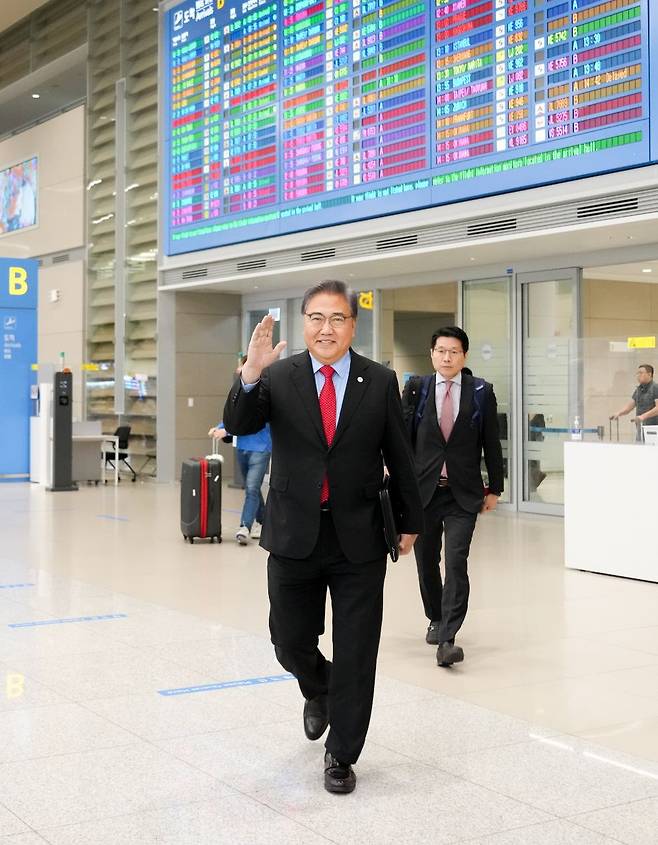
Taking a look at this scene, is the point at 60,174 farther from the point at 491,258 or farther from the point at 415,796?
the point at 415,796

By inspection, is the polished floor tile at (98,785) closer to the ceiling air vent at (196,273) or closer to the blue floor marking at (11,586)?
the blue floor marking at (11,586)

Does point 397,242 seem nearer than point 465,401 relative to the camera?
No

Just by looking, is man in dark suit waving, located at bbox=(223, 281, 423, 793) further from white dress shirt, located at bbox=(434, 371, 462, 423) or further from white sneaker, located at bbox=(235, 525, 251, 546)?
white sneaker, located at bbox=(235, 525, 251, 546)

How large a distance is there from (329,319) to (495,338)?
9.79 m

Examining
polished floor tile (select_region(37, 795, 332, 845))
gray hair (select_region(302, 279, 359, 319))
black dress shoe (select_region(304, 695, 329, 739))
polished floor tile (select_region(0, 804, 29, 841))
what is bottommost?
polished floor tile (select_region(37, 795, 332, 845))

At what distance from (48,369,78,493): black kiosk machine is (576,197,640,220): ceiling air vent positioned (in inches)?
326

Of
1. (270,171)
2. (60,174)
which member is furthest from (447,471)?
(60,174)

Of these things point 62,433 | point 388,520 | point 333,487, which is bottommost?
point 62,433

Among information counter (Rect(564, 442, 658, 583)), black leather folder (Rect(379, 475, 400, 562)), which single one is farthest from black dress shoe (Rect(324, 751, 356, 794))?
information counter (Rect(564, 442, 658, 583))

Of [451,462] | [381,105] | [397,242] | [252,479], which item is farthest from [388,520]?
[381,105]

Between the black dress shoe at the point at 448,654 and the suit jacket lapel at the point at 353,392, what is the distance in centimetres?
209

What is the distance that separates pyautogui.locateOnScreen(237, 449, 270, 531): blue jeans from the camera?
9727 millimetres

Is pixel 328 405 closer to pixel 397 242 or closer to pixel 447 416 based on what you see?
pixel 447 416

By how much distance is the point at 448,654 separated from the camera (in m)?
5.37
